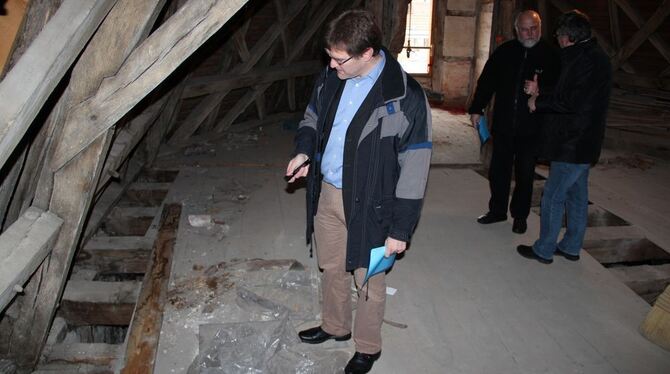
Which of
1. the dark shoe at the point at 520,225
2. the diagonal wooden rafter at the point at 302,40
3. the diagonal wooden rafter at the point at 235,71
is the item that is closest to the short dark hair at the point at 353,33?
the dark shoe at the point at 520,225

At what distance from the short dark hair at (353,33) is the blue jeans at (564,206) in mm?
2023

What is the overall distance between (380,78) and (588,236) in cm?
302

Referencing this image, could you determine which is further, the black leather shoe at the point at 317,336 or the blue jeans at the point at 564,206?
the blue jeans at the point at 564,206

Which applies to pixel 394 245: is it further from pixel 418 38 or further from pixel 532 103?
pixel 418 38

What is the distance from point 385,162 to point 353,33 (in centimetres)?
55

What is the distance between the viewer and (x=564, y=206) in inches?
150

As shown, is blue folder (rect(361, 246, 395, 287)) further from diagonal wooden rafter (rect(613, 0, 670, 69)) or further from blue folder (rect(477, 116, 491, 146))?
diagonal wooden rafter (rect(613, 0, 670, 69))

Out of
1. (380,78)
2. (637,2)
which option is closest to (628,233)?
(380,78)

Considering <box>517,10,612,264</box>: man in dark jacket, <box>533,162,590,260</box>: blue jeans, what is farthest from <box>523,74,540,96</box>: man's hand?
<box>533,162,590,260</box>: blue jeans

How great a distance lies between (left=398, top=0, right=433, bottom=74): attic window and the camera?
1062 cm

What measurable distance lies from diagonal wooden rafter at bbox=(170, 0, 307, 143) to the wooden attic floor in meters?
1.11

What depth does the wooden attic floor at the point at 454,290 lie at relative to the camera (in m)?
2.85

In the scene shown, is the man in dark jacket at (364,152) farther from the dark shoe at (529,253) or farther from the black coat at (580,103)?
the dark shoe at (529,253)

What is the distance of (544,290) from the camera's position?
3.49 meters
